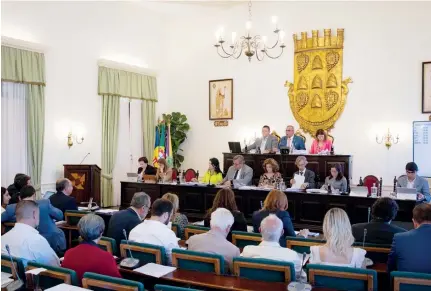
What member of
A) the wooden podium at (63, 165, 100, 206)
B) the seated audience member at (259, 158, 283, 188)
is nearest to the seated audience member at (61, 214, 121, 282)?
the seated audience member at (259, 158, 283, 188)

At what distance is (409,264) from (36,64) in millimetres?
8322

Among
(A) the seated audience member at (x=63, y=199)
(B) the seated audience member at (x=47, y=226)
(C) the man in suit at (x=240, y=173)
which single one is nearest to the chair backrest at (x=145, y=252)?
(B) the seated audience member at (x=47, y=226)

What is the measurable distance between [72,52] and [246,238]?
293 inches

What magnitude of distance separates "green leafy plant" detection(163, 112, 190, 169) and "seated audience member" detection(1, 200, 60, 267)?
27.9 feet

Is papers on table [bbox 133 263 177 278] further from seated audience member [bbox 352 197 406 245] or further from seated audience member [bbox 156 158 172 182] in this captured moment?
seated audience member [bbox 156 158 172 182]

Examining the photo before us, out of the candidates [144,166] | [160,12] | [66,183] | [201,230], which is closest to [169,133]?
[144,166]

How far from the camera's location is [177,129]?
1223cm

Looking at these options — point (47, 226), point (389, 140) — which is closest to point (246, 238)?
point (47, 226)

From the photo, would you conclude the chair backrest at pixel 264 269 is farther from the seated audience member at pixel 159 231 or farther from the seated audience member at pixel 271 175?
the seated audience member at pixel 271 175

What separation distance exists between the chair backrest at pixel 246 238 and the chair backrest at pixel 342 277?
49.8 inches

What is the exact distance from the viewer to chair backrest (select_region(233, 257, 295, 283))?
3012 mm

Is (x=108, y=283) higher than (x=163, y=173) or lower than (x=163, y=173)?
lower

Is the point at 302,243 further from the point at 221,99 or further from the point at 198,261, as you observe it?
the point at 221,99

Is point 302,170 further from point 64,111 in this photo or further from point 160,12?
point 160,12
